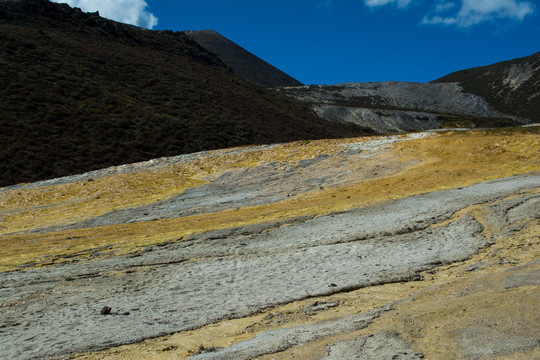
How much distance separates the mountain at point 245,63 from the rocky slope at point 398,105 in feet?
77.3

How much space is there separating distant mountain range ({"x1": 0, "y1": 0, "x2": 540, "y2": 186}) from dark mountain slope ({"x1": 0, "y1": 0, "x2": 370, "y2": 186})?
12 centimetres

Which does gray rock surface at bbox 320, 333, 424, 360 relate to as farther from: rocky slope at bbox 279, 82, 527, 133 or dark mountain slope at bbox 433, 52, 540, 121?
dark mountain slope at bbox 433, 52, 540, 121

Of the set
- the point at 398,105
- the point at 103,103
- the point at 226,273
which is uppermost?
the point at 398,105

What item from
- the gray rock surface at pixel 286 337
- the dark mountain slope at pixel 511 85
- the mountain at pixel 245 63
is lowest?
the gray rock surface at pixel 286 337

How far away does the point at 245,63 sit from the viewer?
492 ft

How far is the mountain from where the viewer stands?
141625 millimetres

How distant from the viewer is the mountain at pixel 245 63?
14162cm

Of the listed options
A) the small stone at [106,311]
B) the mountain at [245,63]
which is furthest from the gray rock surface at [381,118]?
the small stone at [106,311]

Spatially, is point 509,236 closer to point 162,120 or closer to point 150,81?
point 162,120

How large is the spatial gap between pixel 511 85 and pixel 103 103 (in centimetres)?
11026

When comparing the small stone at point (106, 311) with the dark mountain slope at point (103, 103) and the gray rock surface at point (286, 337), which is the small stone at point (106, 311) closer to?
the gray rock surface at point (286, 337)

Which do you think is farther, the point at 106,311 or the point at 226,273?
the point at 226,273

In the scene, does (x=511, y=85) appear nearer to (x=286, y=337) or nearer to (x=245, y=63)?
(x=245, y=63)

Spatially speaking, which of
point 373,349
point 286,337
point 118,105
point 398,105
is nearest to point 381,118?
point 398,105
